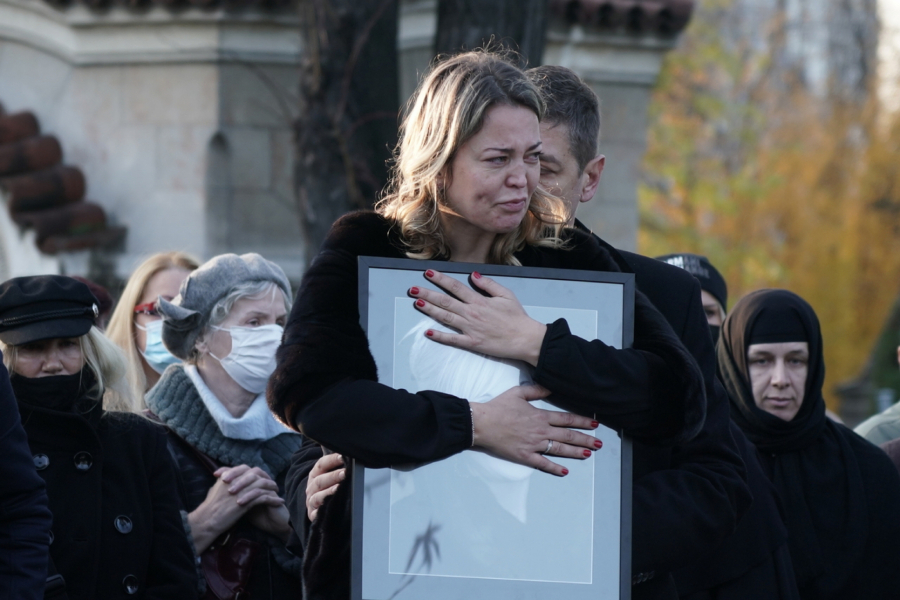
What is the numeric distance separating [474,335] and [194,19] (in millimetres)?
6711

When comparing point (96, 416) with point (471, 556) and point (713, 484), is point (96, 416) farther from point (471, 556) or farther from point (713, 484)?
point (713, 484)

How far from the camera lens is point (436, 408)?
2.55 meters

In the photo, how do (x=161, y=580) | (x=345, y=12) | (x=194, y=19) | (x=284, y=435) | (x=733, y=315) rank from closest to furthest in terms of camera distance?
1. (x=161, y=580)
2. (x=284, y=435)
3. (x=733, y=315)
4. (x=345, y=12)
5. (x=194, y=19)

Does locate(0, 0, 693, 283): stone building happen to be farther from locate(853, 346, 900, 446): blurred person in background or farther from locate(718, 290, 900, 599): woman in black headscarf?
locate(718, 290, 900, 599): woman in black headscarf

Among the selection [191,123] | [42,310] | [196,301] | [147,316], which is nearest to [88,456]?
[42,310]

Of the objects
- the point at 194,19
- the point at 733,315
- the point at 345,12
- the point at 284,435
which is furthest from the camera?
the point at 194,19

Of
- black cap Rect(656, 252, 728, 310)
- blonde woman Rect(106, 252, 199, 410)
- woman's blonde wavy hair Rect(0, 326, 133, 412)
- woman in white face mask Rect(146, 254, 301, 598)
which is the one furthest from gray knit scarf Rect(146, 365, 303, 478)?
black cap Rect(656, 252, 728, 310)

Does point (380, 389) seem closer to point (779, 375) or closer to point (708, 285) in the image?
point (779, 375)

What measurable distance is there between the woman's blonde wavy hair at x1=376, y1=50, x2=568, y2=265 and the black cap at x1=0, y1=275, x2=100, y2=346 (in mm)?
1342

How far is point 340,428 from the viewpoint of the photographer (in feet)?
8.25

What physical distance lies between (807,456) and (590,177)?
1.64 m

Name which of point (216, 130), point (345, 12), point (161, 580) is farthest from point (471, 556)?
point (216, 130)

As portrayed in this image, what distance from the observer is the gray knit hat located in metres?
4.52

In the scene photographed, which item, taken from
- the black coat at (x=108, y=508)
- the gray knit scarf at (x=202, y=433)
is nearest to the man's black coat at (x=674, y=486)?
the black coat at (x=108, y=508)
